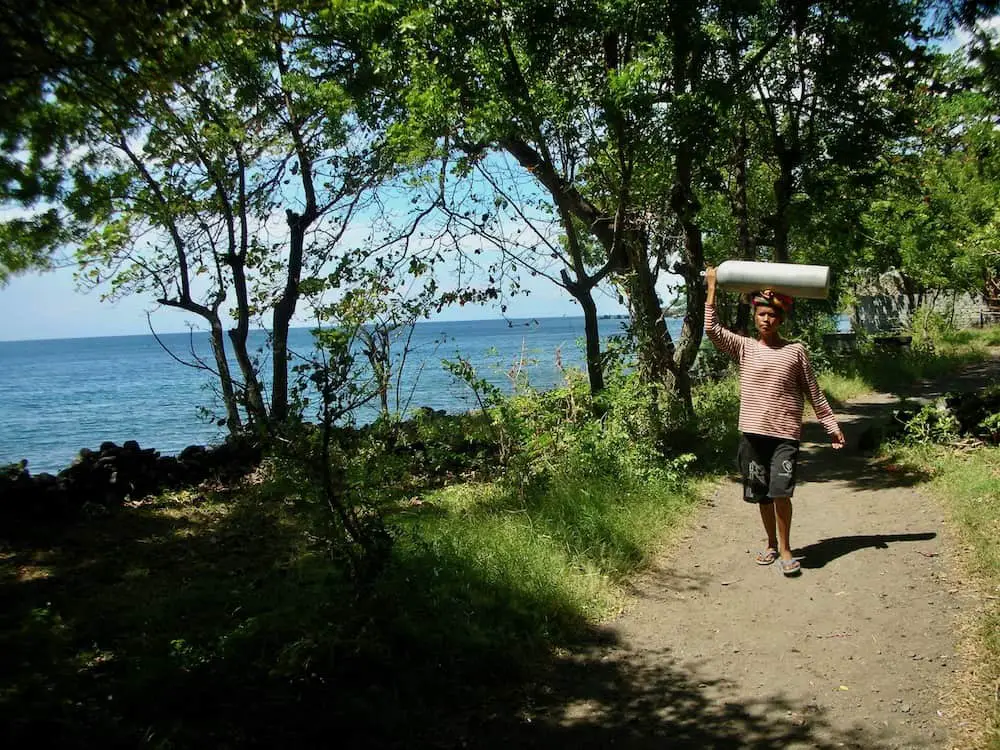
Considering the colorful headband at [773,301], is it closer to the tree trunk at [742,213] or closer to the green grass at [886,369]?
the tree trunk at [742,213]

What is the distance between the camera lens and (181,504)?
9.28 m

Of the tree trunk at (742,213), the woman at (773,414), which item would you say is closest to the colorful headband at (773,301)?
the woman at (773,414)

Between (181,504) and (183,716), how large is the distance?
19.9 ft

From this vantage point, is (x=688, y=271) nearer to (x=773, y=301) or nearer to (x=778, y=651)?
(x=773, y=301)

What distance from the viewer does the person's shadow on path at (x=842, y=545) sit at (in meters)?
6.04

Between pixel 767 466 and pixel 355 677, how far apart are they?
3282mm

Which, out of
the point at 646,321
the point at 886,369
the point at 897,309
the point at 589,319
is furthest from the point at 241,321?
the point at 897,309

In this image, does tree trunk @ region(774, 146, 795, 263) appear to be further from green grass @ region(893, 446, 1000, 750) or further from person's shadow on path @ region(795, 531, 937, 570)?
person's shadow on path @ region(795, 531, 937, 570)

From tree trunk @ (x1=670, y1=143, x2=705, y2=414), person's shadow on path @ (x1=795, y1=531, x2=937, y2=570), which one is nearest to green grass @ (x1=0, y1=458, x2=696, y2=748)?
person's shadow on path @ (x1=795, y1=531, x2=937, y2=570)

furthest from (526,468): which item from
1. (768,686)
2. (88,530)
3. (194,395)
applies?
(194,395)

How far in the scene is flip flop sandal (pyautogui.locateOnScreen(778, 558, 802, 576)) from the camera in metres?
5.70

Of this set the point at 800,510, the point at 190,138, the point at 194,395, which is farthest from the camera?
the point at 194,395

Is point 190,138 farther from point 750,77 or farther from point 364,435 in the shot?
point 750,77

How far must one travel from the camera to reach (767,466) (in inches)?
229
